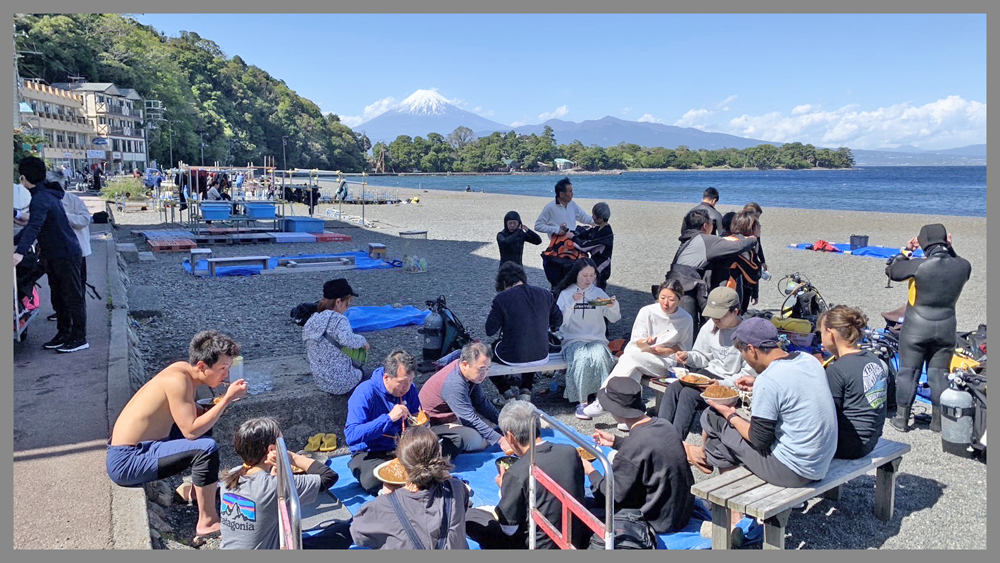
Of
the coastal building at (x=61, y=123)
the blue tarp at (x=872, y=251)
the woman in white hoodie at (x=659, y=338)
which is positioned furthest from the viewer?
the coastal building at (x=61, y=123)

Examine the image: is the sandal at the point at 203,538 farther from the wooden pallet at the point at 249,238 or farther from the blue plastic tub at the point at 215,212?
the blue plastic tub at the point at 215,212

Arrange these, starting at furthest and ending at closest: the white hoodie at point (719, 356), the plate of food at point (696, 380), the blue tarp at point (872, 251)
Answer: the blue tarp at point (872, 251)
the white hoodie at point (719, 356)
the plate of food at point (696, 380)

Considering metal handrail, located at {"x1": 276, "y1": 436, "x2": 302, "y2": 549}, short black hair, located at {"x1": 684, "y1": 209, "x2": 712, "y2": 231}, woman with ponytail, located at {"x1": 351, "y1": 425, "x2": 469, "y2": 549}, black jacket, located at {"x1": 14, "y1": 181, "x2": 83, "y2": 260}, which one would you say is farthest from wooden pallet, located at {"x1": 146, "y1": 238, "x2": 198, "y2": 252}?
woman with ponytail, located at {"x1": 351, "y1": 425, "x2": 469, "y2": 549}

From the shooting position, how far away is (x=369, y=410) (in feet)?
14.7

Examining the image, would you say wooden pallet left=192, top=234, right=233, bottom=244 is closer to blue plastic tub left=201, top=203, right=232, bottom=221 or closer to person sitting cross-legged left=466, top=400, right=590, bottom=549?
blue plastic tub left=201, top=203, right=232, bottom=221

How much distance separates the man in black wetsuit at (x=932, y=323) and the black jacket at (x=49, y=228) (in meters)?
7.12

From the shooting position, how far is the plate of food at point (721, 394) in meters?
4.51

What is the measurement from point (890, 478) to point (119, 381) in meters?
5.45

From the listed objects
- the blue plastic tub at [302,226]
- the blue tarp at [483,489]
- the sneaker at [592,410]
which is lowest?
the blue tarp at [483,489]

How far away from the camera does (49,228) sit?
634 centimetres

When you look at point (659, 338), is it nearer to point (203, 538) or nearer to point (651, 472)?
point (651, 472)

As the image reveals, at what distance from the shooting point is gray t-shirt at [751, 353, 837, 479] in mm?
3559

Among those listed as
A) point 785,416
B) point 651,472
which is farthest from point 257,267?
point 785,416

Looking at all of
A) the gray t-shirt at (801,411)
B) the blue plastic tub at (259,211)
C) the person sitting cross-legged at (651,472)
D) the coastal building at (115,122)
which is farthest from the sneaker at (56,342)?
the coastal building at (115,122)
